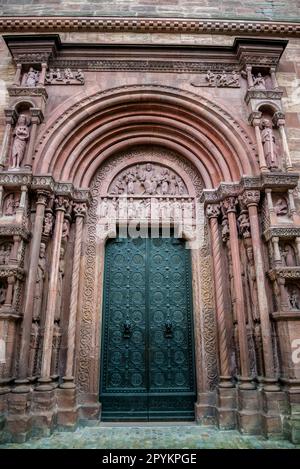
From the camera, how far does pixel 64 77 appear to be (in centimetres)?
596

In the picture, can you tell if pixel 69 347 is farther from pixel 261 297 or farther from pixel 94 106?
pixel 94 106

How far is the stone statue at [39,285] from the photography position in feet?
15.4

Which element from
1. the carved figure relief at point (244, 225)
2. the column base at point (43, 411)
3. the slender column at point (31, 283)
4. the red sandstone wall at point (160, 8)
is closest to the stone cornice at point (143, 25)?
the red sandstone wall at point (160, 8)

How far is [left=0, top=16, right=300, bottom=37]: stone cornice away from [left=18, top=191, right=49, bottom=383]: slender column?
159 inches

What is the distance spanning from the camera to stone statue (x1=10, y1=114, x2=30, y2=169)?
17.0 ft

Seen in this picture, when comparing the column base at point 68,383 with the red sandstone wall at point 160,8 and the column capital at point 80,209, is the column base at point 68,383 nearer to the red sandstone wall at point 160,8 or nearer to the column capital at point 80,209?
the column capital at point 80,209

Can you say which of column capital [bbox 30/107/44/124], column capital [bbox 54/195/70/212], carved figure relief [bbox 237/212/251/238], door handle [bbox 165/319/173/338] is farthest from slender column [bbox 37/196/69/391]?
carved figure relief [bbox 237/212/251/238]

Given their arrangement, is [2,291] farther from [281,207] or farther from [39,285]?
[281,207]

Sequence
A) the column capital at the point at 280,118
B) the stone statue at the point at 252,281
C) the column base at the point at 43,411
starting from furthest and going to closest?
the column capital at the point at 280,118 < the stone statue at the point at 252,281 < the column base at the point at 43,411

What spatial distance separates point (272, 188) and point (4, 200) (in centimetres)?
451

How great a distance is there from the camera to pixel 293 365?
4.27 metres

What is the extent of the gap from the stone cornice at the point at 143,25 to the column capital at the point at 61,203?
13.0 feet

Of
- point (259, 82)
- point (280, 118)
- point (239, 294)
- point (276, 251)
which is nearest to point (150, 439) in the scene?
point (239, 294)

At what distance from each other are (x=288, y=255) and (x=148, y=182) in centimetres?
292
